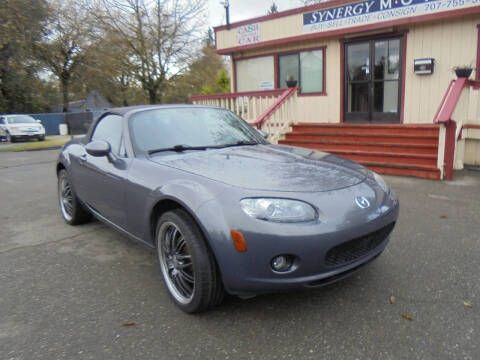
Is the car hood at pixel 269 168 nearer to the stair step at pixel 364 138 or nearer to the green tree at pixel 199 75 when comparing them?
the stair step at pixel 364 138

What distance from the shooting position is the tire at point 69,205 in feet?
14.4

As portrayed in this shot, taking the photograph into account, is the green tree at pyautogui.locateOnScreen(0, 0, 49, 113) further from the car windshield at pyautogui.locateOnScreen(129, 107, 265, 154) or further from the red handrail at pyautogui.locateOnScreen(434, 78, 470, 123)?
the red handrail at pyautogui.locateOnScreen(434, 78, 470, 123)

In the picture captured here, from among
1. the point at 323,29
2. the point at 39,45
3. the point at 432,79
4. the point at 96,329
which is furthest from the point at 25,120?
the point at 96,329

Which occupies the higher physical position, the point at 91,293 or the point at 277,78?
the point at 277,78

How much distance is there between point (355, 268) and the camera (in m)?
2.48

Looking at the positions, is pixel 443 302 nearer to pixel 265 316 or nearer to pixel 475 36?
pixel 265 316

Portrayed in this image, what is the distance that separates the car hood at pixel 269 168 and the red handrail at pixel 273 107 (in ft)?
16.6

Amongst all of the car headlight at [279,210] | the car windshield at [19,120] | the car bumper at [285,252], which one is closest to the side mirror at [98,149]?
the car bumper at [285,252]

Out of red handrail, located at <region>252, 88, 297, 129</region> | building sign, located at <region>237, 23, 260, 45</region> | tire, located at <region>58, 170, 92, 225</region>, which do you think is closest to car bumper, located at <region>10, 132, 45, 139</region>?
building sign, located at <region>237, 23, 260, 45</region>

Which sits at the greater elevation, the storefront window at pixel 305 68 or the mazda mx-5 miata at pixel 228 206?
the storefront window at pixel 305 68

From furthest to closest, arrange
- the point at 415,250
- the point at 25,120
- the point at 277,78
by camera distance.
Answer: the point at 25,120, the point at 277,78, the point at 415,250

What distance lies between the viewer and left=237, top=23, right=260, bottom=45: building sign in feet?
36.8

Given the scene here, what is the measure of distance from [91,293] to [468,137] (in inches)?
301

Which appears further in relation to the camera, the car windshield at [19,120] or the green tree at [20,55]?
the green tree at [20,55]
